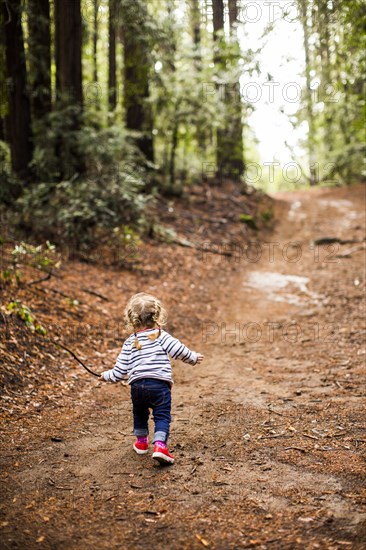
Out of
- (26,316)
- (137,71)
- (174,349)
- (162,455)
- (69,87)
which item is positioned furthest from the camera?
(137,71)

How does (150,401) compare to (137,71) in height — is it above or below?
below

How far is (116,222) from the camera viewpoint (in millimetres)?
10086

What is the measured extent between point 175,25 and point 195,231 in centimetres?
513

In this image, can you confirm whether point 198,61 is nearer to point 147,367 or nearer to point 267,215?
point 267,215

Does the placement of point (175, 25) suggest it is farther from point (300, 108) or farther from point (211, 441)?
point (211, 441)

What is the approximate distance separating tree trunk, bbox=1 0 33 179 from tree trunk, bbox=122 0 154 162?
251cm

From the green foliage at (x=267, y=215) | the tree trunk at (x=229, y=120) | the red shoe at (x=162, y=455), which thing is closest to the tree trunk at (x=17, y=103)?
the tree trunk at (x=229, y=120)

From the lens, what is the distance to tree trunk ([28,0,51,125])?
10.7 meters

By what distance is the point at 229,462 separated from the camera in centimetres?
386

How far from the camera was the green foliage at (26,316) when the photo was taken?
19.7 ft

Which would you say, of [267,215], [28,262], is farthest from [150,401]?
[267,215]

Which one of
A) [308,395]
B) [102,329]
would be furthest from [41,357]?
[308,395]

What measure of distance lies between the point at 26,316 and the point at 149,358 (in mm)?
2604

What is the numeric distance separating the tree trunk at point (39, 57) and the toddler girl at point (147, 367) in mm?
7738
